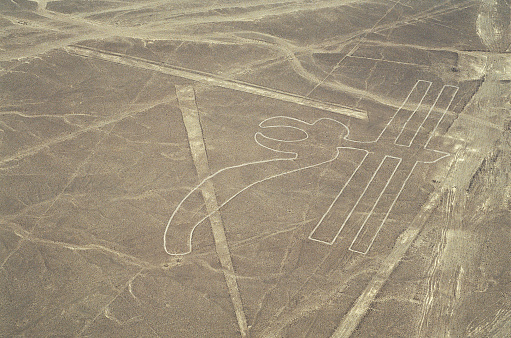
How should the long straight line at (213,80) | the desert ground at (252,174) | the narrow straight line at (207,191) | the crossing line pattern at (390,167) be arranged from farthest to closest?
1. the long straight line at (213,80)
2. the crossing line pattern at (390,167)
3. the narrow straight line at (207,191)
4. the desert ground at (252,174)

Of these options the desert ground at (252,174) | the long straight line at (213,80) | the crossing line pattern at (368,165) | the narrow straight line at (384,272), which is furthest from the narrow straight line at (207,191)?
the narrow straight line at (384,272)

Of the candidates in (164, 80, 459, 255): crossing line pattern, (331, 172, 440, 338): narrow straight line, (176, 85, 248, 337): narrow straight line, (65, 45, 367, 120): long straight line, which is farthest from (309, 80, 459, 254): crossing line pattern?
(176, 85, 248, 337): narrow straight line

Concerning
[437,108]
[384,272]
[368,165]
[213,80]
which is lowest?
[384,272]

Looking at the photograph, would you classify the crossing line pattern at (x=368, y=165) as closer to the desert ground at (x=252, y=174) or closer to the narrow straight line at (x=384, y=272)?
the desert ground at (x=252, y=174)

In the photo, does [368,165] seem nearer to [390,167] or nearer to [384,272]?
[390,167]

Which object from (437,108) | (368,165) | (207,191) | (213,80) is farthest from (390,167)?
(213,80)

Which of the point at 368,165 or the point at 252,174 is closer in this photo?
the point at 252,174
